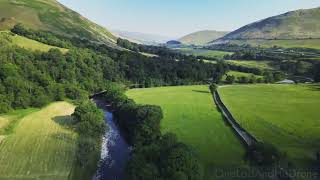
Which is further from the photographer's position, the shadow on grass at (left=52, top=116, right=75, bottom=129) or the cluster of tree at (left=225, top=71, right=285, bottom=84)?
the cluster of tree at (left=225, top=71, right=285, bottom=84)

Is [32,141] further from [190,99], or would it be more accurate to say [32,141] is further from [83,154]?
[190,99]

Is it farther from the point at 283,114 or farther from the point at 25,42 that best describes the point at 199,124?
the point at 25,42

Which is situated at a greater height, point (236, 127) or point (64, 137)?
point (236, 127)

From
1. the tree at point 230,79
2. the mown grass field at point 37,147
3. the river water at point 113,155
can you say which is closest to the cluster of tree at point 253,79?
the tree at point 230,79

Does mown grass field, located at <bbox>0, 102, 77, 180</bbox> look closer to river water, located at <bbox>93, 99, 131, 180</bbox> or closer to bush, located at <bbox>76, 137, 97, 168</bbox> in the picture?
bush, located at <bbox>76, 137, 97, 168</bbox>

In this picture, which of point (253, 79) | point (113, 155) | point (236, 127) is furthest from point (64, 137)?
point (253, 79)

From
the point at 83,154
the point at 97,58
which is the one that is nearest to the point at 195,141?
the point at 83,154

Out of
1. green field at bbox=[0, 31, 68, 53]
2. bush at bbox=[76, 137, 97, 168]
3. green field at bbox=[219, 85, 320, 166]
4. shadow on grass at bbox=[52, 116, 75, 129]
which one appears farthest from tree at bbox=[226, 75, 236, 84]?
bush at bbox=[76, 137, 97, 168]
